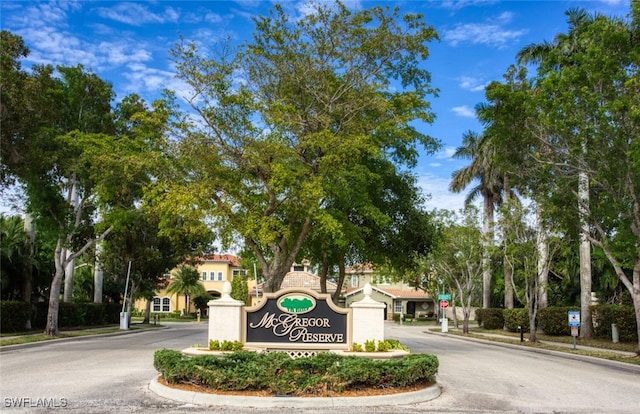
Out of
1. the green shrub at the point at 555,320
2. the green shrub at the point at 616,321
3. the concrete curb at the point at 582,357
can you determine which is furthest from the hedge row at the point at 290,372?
the green shrub at the point at 555,320

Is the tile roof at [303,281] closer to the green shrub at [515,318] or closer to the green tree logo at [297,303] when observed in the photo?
the green shrub at [515,318]

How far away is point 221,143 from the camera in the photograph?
18.2m

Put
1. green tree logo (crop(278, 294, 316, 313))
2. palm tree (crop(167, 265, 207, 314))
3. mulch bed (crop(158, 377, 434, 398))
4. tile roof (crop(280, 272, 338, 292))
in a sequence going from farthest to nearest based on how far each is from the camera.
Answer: palm tree (crop(167, 265, 207, 314)) < tile roof (crop(280, 272, 338, 292)) < green tree logo (crop(278, 294, 316, 313)) < mulch bed (crop(158, 377, 434, 398))

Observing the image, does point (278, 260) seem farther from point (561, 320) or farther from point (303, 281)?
point (303, 281)

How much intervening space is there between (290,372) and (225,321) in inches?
154

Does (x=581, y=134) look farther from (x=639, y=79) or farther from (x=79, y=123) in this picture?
(x=79, y=123)

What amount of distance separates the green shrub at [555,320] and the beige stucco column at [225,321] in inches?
1031

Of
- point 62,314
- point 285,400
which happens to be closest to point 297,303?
point 285,400

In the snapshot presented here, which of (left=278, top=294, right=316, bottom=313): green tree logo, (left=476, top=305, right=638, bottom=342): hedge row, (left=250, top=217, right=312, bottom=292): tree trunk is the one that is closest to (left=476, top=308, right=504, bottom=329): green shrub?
(left=476, top=305, right=638, bottom=342): hedge row

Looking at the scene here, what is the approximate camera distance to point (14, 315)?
1160 inches

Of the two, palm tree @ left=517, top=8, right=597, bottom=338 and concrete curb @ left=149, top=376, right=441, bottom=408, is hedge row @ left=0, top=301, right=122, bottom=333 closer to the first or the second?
concrete curb @ left=149, top=376, right=441, bottom=408

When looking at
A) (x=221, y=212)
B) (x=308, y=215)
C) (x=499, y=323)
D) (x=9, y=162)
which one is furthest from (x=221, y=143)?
(x=499, y=323)

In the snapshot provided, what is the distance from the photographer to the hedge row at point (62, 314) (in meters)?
29.0

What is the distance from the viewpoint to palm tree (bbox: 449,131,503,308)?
149ft
